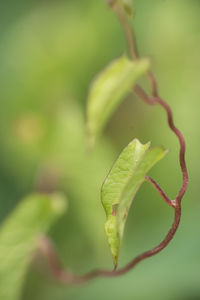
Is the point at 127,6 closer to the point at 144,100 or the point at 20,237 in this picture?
the point at 144,100

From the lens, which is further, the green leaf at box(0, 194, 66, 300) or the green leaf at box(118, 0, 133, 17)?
the green leaf at box(0, 194, 66, 300)

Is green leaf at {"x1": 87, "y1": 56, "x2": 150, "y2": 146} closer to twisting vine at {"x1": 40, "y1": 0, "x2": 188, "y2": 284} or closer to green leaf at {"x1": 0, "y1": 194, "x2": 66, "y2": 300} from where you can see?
twisting vine at {"x1": 40, "y1": 0, "x2": 188, "y2": 284}

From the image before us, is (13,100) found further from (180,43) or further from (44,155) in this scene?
(180,43)

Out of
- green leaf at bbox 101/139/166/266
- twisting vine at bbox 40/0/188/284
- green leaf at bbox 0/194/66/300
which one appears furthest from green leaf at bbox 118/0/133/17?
green leaf at bbox 0/194/66/300

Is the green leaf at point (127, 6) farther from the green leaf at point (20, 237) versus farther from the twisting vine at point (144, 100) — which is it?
the green leaf at point (20, 237)

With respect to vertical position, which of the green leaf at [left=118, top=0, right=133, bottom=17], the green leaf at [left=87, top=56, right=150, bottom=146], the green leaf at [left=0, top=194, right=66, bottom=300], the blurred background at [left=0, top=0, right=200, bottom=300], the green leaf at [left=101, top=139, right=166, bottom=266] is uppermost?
the green leaf at [left=118, top=0, right=133, bottom=17]

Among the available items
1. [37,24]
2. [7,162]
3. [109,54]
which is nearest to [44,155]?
[7,162]
